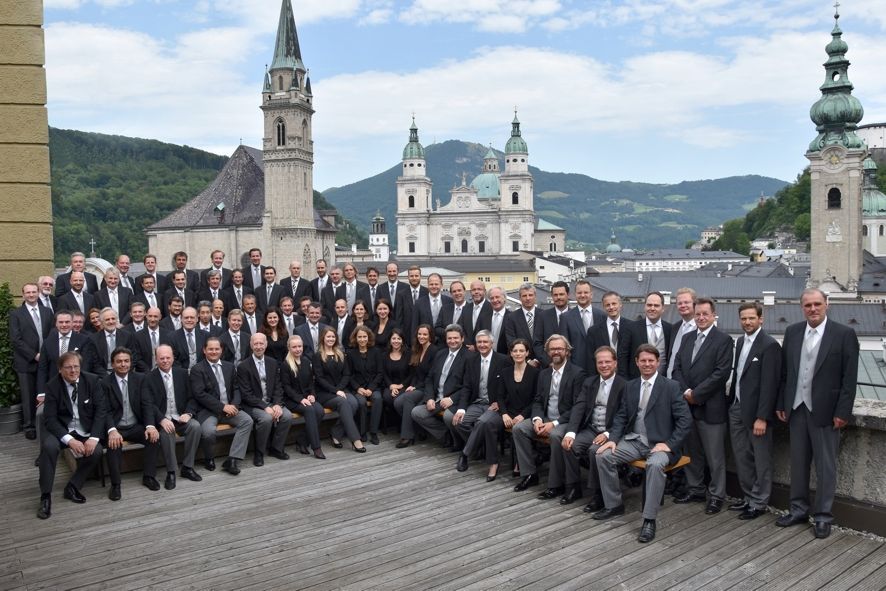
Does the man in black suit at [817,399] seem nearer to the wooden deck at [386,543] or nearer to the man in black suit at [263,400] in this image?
the wooden deck at [386,543]

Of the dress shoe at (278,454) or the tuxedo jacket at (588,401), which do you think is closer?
the tuxedo jacket at (588,401)

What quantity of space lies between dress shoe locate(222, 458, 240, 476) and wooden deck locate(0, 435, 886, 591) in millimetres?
200

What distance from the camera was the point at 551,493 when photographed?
6.63m

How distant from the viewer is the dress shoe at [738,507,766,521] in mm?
5980

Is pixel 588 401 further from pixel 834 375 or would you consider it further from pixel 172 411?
pixel 172 411

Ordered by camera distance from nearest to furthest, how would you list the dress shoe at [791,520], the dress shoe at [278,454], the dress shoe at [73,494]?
the dress shoe at [791,520], the dress shoe at [73,494], the dress shoe at [278,454]

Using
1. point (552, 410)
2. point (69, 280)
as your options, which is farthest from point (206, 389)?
point (552, 410)

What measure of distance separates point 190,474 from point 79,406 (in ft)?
3.82

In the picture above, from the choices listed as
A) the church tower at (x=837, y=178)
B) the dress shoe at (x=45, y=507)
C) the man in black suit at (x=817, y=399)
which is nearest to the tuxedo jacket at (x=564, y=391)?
the man in black suit at (x=817, y=399)

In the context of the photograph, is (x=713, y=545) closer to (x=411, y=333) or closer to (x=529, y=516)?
(x=529, y=516)

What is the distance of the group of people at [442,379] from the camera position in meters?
5.98

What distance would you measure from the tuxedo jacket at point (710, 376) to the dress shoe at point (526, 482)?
147 cm

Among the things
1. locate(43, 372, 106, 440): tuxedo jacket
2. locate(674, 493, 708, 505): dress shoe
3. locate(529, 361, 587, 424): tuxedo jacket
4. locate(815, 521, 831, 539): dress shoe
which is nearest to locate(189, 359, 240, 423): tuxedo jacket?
locate(43, 372, 106, 440): tuxedo jacket

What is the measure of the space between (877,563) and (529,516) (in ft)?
7.79
